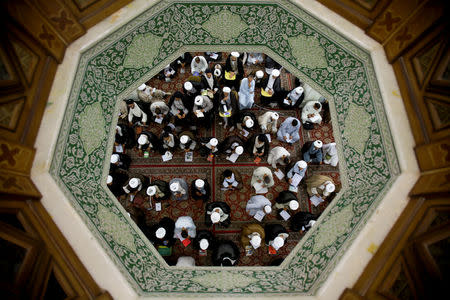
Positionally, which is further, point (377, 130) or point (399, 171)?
point (377, 130)

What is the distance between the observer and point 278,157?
464 centimetres

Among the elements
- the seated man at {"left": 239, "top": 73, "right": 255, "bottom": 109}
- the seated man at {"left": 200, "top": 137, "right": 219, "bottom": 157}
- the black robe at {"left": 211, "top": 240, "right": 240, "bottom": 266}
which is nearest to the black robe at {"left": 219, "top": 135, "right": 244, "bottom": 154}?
the seated man at {"left": 200, "top": 137, "right": 219, "bottom": 157}

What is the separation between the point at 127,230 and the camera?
2.51 meters

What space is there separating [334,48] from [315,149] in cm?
241

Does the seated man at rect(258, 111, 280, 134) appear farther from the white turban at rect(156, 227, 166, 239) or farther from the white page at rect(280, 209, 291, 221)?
the white turban at rect(156, 227, 166, 239)

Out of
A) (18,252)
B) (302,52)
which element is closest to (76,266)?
(18,252)

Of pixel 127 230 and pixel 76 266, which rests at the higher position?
pixel 127 230

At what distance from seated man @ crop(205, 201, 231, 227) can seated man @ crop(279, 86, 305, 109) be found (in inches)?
110

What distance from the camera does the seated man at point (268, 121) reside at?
15.8ft

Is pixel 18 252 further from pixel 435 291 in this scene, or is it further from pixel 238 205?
pixel 238 205

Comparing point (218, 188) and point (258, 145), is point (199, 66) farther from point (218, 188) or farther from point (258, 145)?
point (218, 188)

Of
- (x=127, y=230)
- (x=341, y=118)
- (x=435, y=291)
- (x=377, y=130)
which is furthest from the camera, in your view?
(x=341, y=118)

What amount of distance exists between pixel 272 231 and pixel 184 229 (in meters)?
1.58

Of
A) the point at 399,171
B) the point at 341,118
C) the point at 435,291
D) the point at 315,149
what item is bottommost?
the point at 435,291
